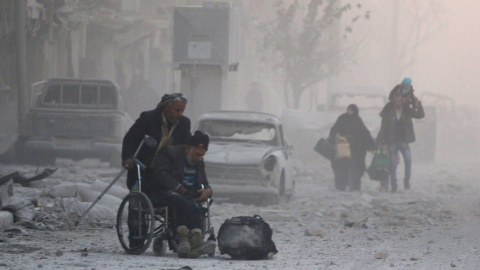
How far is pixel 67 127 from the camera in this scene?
65.3 feet

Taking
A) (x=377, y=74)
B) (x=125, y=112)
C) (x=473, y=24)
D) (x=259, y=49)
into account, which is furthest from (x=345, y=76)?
(x=125, y=112)

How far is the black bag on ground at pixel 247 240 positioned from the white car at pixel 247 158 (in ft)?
19.8

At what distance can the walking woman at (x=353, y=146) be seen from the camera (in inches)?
727

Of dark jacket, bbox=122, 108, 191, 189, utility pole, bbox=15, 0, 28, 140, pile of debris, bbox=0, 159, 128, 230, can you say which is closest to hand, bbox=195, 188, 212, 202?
dark jacket, bbox=122, 108, 191, 189

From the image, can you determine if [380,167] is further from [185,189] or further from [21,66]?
[185,189]

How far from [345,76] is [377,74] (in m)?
21.2

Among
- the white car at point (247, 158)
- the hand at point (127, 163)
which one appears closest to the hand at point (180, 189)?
the hand at point (127, 163)

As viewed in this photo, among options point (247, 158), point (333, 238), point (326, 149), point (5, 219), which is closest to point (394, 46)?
point (326, 149)

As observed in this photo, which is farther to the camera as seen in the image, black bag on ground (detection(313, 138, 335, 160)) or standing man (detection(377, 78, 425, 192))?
black bag on ground (detection(313, 138, 335, 160))

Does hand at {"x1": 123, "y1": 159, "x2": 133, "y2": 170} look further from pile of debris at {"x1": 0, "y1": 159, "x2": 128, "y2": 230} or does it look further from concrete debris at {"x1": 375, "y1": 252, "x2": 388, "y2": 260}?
concrete debris at {"x1": 375, "y1": 252, "x2": 388, "y2": 260}

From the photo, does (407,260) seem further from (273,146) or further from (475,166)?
(475,166)

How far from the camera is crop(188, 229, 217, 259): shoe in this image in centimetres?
898

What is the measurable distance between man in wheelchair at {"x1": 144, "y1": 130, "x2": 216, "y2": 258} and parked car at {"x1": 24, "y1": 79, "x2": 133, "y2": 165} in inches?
419

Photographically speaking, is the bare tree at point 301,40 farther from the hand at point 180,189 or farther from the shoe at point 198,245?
the shoe at point 198,245
